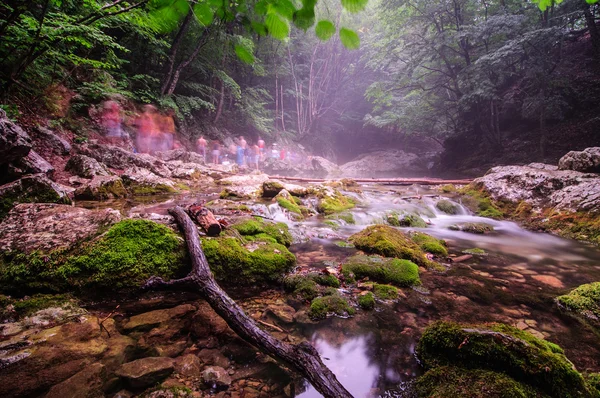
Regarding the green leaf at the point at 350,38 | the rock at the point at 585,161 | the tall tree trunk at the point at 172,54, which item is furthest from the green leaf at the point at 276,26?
the tall tree trunk at the point at 172,54

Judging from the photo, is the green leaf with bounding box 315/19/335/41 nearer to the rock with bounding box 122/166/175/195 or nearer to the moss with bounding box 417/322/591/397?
the moss with bounding box 417/322/591/397

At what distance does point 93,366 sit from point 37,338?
0.58 metres

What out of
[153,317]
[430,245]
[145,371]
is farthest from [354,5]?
[430,245]

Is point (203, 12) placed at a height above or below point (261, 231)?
above

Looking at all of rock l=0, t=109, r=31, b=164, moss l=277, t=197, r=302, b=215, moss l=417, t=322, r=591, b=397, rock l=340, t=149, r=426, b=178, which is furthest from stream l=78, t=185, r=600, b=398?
rock l=340, t=149, r=426, b=178

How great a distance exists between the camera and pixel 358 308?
2748mm

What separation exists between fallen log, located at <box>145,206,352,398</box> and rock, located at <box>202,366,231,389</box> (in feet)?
0.88

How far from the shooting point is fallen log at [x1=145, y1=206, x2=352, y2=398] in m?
1.45

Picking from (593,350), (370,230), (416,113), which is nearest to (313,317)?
(593,350)

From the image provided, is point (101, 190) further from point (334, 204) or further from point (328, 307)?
point (334, 204)

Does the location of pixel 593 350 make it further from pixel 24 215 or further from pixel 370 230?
pixel 24 215

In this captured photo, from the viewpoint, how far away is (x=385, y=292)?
3.02 m

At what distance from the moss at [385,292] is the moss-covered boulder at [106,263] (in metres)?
2.30

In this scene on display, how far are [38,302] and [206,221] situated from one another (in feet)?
5.93
